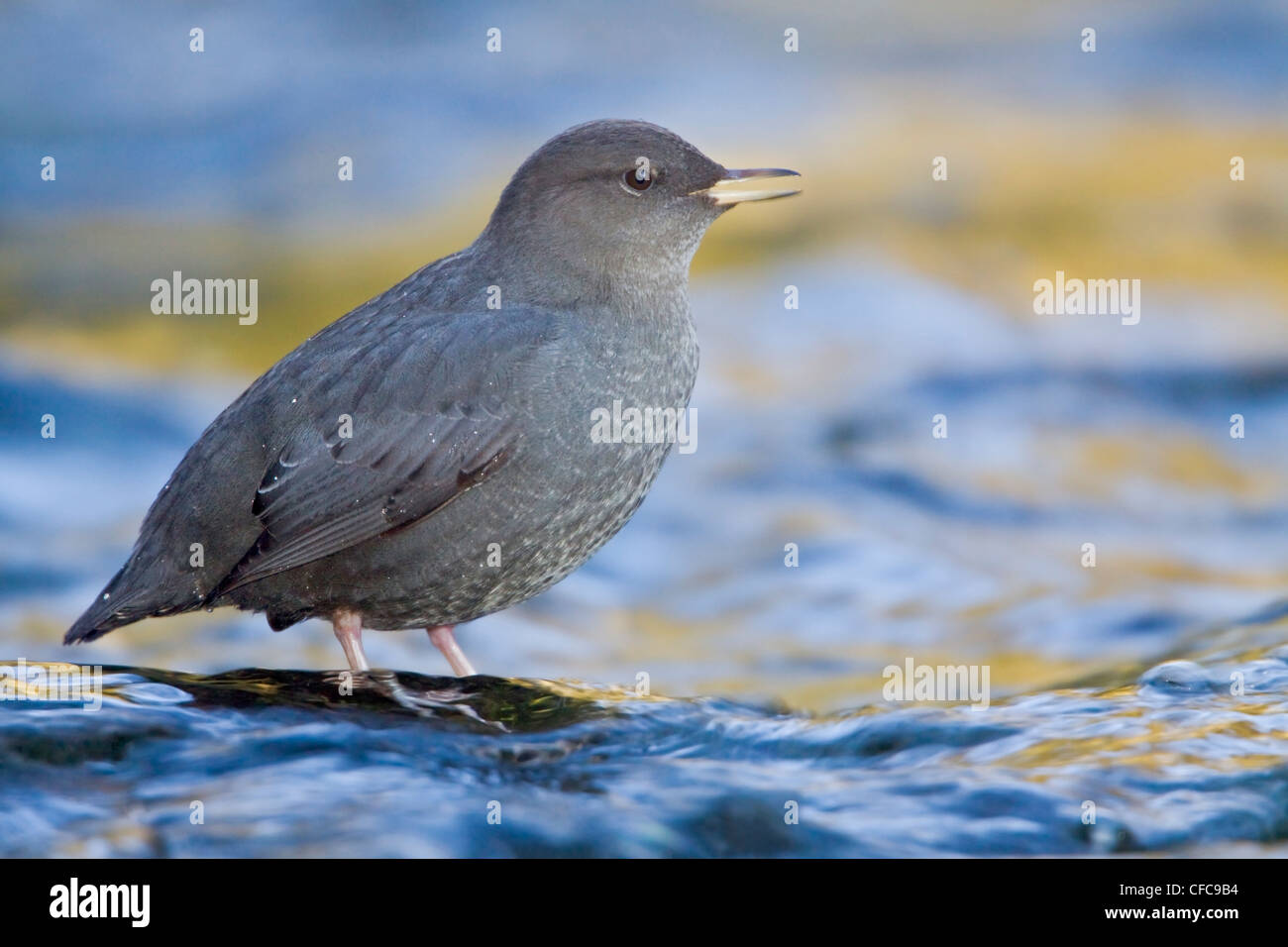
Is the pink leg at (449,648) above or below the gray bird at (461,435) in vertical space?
below

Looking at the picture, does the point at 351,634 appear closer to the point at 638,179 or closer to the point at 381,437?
the point at 381,437

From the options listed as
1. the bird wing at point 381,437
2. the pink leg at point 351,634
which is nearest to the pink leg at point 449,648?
the pink leg at point 351,634

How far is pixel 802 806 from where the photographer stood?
4301 mm

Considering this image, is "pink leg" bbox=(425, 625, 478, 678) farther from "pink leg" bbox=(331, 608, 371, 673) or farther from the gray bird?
"pink leg" bbox=(331, 608, 371, 673)

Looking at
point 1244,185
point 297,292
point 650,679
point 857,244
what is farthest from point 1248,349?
point 297,292

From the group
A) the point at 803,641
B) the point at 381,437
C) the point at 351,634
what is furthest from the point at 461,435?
the point at 803,641

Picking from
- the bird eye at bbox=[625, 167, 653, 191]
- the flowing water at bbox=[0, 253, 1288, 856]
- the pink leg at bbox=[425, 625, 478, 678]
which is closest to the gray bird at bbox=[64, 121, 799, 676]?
the bird eye at bbox=[625, 167, 653, 191]

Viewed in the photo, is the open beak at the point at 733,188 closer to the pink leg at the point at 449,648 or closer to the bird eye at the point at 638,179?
the bird eye at the point at 638,179

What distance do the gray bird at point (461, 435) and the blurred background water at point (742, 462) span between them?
430mm

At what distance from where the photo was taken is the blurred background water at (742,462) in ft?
14.2

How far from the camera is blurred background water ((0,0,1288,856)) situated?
14.2ft

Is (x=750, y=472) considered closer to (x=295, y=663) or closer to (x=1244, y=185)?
(x=295, y=663)

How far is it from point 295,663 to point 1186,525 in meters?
5.67

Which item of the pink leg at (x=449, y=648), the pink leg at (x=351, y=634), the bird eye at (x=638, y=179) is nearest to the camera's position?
the pink leg at (x=351, y=634)
